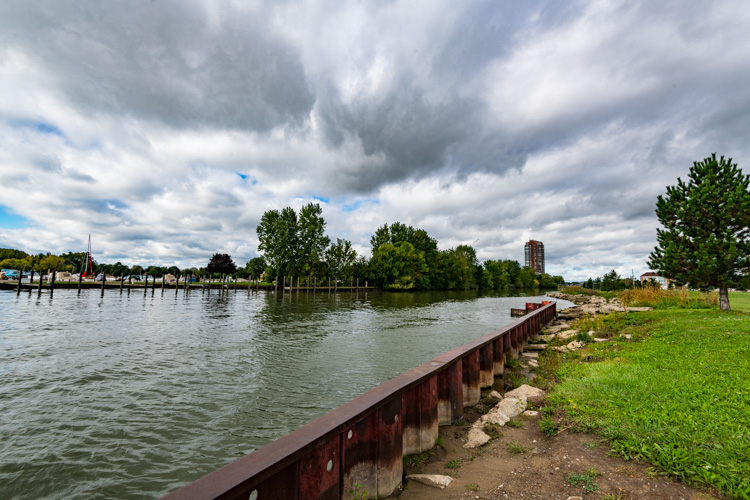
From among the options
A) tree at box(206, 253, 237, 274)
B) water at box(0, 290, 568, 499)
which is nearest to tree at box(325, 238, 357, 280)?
tree at box(206, 253, 237, 274)

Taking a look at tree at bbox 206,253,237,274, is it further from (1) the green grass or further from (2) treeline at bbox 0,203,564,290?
(1) the green grass

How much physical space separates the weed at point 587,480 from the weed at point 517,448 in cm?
93

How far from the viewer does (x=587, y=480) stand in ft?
11.6

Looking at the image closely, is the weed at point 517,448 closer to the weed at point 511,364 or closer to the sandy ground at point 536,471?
the sandy ground at point 536,471

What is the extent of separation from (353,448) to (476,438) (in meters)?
2.49

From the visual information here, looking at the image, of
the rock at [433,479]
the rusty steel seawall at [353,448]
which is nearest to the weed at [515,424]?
the rusty steel seawall at [353,448]

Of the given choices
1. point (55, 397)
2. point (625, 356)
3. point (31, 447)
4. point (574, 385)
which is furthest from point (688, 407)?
point (55, 397)

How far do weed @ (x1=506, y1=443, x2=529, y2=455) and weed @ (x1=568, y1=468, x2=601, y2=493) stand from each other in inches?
36.5

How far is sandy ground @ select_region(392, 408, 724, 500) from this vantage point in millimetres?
3311

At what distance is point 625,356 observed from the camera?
8.67 m

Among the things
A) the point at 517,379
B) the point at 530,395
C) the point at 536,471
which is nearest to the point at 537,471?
the point at 536,471

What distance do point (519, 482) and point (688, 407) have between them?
298 cm

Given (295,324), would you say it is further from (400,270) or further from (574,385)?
(400,270)

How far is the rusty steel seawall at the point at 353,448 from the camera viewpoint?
2436 mm
